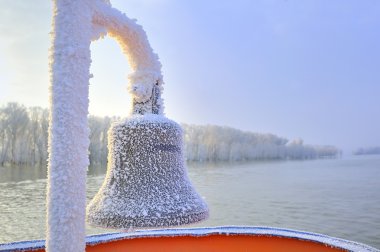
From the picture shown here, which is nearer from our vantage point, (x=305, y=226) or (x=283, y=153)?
(x=305, y=226)

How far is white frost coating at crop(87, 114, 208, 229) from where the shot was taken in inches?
51.3

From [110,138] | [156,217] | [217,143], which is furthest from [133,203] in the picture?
[217,143]

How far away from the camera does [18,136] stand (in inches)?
1647

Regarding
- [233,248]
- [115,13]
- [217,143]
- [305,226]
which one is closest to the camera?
[115,13]

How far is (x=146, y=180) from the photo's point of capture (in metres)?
1.46

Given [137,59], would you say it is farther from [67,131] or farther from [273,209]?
[273,209]

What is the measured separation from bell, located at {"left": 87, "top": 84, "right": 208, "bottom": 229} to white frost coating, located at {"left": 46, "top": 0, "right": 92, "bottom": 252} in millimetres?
298

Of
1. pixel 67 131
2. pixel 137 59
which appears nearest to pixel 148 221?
pixel 67 131

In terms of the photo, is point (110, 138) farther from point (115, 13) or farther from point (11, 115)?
point (11, 115)

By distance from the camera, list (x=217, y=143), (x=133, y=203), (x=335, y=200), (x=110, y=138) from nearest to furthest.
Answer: (x=133, y=203)
(x=110, y=138)
(x=335, y=200)
(x=217, y=143)

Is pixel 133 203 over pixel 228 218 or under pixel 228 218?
over

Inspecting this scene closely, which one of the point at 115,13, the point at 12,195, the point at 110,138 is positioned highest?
the point at 115,13

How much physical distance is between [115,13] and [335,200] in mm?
20493

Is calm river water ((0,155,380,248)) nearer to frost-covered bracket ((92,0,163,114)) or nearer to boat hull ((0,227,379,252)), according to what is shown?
boat hull ((0,227,379,252))
